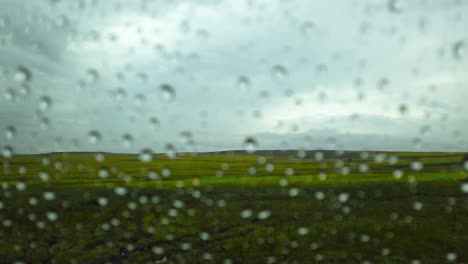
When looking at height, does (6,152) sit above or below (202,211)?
above

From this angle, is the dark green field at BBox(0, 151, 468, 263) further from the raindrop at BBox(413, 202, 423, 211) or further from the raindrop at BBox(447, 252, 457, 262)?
the raindrop at BBox(413, 202, 423, 211)

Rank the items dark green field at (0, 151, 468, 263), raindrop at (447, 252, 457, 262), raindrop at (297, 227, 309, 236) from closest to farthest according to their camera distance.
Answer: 1. raindrop at (447, 252, 457, 262)
2. dark green field at (0, 151, 468, 263)
3. raindrop at (297, 227, 309, 236)

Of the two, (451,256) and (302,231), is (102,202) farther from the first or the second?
(451,256)

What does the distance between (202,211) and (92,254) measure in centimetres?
337

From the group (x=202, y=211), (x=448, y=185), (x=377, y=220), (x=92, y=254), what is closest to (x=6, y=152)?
(x=92, y=254)

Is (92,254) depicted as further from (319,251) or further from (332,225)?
(332,225)

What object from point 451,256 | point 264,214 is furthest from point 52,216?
point 451,256

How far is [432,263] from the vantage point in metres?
5.41

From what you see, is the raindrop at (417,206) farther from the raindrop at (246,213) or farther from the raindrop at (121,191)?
the raindrop at (121,191)

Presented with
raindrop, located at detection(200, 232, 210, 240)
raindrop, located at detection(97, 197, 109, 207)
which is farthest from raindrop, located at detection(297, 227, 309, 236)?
raindrop, located at detection(97, 197, 109, 207)

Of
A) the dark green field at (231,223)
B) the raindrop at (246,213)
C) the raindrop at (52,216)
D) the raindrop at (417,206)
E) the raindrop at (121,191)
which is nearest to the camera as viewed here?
the dark green field at (231,223)

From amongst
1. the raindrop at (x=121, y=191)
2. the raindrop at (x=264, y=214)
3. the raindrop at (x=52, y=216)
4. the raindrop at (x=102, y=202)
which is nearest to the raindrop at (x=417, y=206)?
the raindrop at (x=264, y=214)

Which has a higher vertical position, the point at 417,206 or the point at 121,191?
the point at 121,191

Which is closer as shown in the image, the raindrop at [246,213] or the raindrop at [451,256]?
the raindrop at [451,256]
